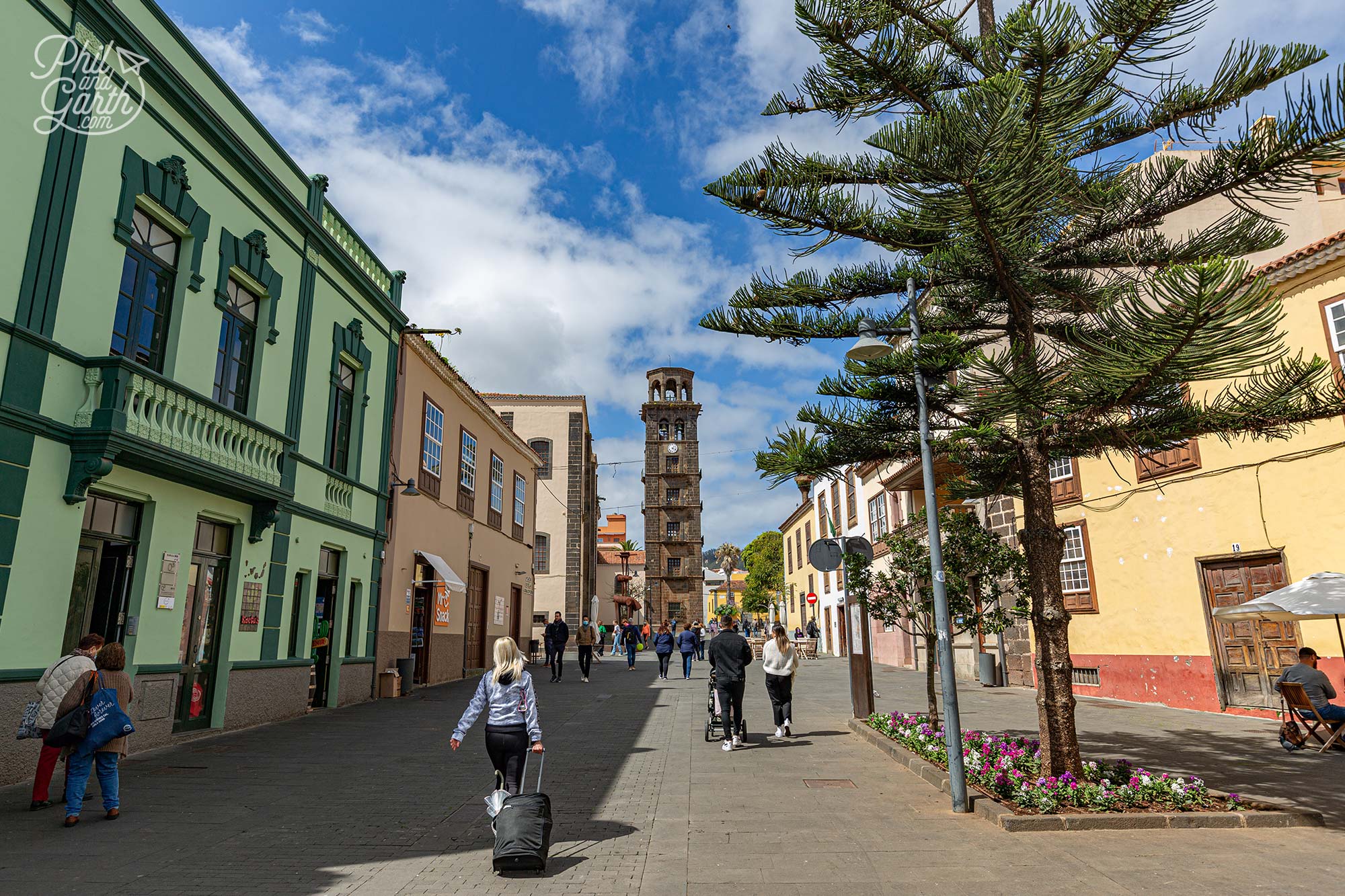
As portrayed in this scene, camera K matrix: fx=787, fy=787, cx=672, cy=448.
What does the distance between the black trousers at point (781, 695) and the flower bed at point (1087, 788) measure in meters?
3.70

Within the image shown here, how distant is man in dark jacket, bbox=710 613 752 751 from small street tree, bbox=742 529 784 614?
2562 inches

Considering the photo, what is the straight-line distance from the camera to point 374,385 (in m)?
17.1

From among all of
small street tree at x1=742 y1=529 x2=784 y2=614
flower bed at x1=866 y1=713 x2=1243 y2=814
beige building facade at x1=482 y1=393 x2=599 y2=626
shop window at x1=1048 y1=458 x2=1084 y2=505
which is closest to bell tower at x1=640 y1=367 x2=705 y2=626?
small street tree at x1=742 y1=529 x2=784 y2=614

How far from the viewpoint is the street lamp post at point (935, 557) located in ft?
22.8

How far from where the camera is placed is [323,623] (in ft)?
48.2

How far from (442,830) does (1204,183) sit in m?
8.16

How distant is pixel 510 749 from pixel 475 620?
62.9ft

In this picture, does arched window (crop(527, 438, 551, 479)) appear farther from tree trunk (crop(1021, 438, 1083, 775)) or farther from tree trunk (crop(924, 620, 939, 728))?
tree trunk (crop(1021, 438, 1083, 775))

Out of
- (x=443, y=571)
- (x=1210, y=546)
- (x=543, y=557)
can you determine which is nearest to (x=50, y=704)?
(x=443, y=571)

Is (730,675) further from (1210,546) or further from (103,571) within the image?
(1210,546)

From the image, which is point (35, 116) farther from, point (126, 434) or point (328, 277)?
point (328, 277)

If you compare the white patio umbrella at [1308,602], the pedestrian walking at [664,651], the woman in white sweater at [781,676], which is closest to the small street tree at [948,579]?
the woman in white sweater at [781,676]

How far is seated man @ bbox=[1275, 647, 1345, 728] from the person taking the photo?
10273 mm

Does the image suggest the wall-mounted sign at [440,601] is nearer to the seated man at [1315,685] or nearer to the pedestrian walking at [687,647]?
the pedestrian walking at [687,647]
